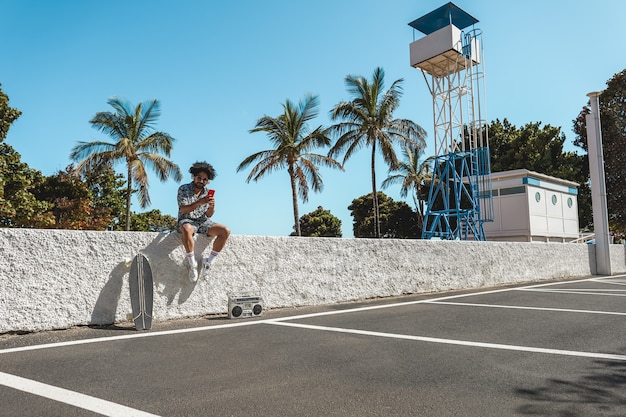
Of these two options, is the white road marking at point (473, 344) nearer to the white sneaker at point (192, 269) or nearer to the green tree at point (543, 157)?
the white sneaker at point (192, 269)

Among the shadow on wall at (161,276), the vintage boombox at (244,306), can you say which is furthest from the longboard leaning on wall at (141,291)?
the vintage boombox at (244,306)

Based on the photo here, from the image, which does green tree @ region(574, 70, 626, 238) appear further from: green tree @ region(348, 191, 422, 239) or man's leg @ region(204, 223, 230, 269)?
man's leg @ region(204, 223, 230, 269)

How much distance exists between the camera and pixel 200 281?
20.4 feet

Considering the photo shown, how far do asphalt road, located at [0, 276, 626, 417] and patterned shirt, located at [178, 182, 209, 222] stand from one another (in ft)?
4.45

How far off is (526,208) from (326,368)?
73.5 ft

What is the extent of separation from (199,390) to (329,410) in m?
0.88

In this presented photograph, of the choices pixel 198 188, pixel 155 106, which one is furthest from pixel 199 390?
pixel 155 106

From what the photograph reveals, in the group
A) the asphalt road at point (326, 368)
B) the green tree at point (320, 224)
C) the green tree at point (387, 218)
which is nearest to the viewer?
the asphalt road at point (326, 368)

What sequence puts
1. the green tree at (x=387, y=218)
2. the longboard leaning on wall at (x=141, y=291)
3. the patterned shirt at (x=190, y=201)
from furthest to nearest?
the green tree at (x=387, y=218)
the patterned shirt at (x=190, y=201)
the longboard leaning on wall at (x=141, y=291)

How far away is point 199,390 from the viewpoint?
9.82ft

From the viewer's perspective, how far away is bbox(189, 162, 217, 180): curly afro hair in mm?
6391

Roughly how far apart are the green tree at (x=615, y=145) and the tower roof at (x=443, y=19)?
47.4 ft

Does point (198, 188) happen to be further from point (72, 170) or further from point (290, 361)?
point (72, 170)

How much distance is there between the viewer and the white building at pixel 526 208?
23.4 metres
